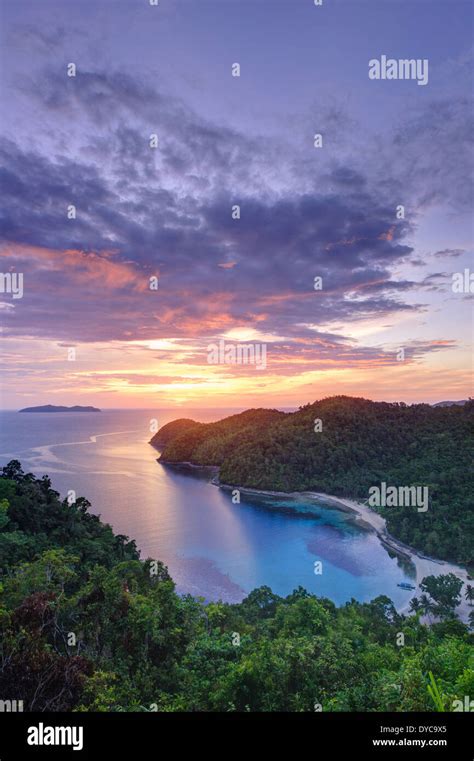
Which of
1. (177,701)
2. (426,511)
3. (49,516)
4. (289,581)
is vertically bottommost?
(289,581)

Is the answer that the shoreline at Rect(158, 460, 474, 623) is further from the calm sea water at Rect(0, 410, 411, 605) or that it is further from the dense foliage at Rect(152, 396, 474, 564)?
the calm sea water at Rect(0, 410, 411, 605)

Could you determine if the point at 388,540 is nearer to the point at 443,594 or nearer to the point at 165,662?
the point at 443,594

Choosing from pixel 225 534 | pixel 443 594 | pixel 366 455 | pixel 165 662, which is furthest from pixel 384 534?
pixel 165 662

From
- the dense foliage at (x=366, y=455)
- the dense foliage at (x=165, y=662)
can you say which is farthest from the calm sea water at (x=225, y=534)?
the dense foliage at (x=165, y=662)

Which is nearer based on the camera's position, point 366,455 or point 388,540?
point 388,540

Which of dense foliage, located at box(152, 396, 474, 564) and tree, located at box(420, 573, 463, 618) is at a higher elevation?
dense foliage, located at box(152, 396, 474, 564)

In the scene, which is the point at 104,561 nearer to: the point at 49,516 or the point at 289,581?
the point at 49,516

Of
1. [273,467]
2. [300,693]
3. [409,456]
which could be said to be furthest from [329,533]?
[300,693]

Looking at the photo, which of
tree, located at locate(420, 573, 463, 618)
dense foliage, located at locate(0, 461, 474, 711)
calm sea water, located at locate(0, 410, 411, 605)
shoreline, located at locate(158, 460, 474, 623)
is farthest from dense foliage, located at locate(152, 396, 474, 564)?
dense foliage, located at locate(0, 461, 474, 711)
